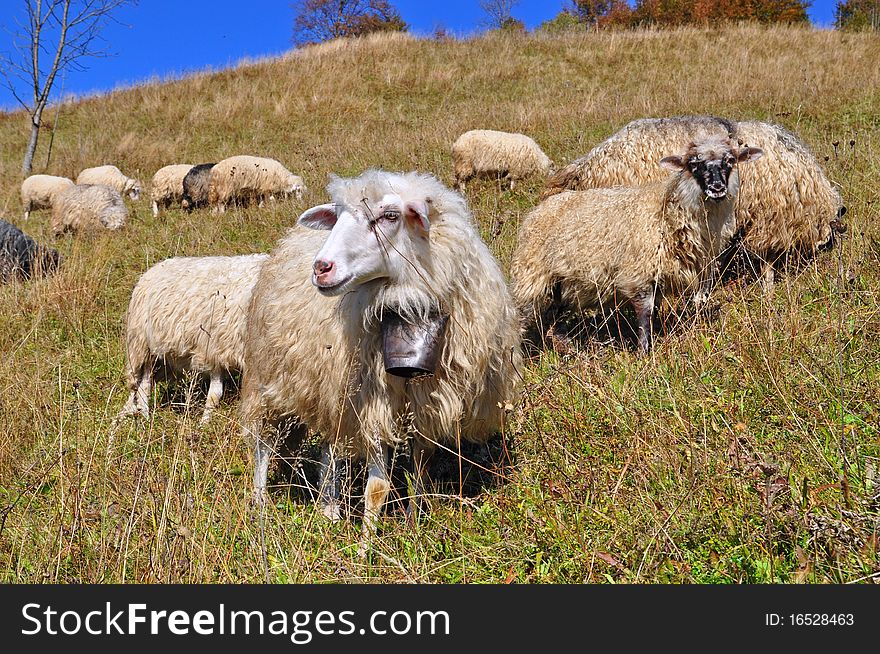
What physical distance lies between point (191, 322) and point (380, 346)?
2.75 meters

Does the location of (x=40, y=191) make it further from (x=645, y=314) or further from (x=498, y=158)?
(x=645, y=314)

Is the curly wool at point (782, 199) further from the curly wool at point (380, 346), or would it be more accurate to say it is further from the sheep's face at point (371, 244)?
the sheep's face at point (371, 244)

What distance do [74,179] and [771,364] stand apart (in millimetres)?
18703

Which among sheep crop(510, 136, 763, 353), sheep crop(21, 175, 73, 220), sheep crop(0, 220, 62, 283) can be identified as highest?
sheep crop(21, 175, 73, 220)

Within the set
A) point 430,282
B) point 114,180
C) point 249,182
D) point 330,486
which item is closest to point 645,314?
point 430,282

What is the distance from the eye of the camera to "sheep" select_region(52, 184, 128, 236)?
12.5 metres

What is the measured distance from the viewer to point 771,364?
3.54 meters

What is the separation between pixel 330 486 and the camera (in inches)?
141

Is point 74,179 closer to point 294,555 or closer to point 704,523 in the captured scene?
point 294,555

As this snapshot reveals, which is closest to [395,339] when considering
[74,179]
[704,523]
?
[704,523]

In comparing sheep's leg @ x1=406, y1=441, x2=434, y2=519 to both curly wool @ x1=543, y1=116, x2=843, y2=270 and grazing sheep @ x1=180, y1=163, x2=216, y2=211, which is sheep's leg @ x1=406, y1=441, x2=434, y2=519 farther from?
grazing sheep @ x1=180, y1=163, x2=216, y2=211

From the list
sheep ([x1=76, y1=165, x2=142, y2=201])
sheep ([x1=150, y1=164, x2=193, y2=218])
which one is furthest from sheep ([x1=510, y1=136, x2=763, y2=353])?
sheep ([x1=76, y1=165, x2=142, y2=201])

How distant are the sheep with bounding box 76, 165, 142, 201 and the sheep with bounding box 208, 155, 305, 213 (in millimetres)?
2772

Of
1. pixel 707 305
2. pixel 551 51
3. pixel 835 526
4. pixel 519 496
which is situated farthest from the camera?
pixel 551 51
